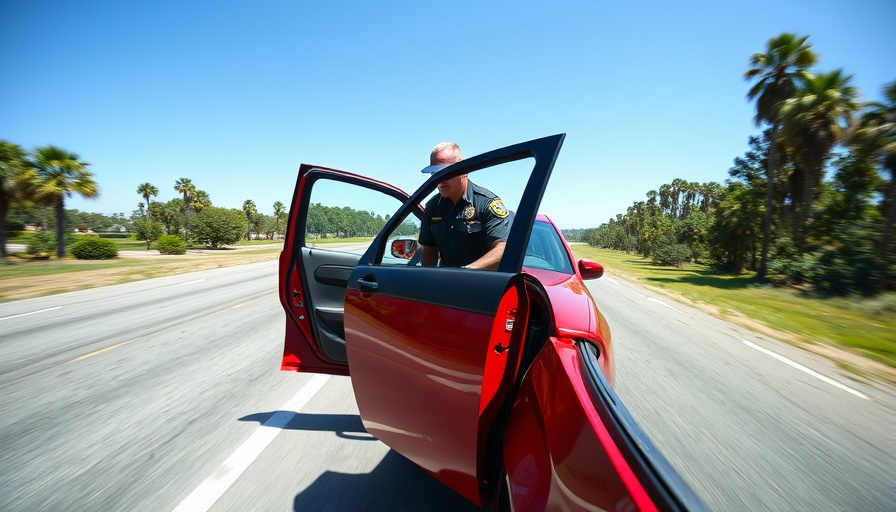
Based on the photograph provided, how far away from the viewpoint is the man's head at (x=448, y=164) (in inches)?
94.3

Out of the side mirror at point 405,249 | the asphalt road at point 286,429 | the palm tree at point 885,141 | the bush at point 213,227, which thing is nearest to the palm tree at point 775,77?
the palm tree at point 885,141

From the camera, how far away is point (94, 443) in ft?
9.41

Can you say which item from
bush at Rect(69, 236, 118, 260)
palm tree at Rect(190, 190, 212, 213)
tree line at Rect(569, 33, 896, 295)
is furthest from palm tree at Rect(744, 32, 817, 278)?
palm tree at Rect(190, 190, 212, 213)

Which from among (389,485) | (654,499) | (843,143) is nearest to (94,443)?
(389,485)

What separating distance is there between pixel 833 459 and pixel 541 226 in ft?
8.81

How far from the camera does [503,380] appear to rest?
1.62m

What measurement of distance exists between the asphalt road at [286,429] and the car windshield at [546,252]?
61.8 inches

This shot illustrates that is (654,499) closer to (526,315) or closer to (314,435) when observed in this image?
(526,315)

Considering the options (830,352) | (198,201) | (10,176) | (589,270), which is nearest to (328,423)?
(589,270)

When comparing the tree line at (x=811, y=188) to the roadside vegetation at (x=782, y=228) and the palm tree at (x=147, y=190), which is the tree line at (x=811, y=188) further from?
the palm tree at (x=147, y=190)

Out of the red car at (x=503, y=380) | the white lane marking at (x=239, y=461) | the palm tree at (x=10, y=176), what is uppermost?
the palm tree at (x=10, y=176)

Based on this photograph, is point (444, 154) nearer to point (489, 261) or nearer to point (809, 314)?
point (489, 261)

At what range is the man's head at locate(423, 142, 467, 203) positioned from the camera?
240 centimetres

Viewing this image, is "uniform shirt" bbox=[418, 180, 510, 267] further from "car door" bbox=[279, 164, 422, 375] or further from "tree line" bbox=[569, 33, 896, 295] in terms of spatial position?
"tree line" bbox=[569, 33, 896, 295]
